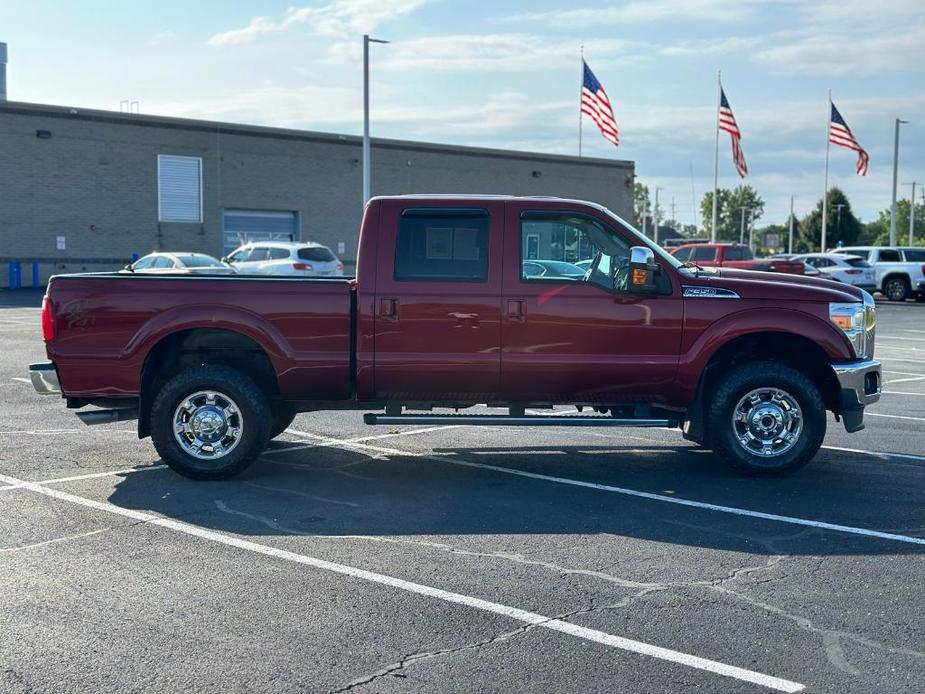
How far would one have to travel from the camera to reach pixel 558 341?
8273 millimetres

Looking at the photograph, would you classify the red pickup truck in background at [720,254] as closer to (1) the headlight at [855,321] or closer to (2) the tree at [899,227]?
(1) the headlight at [855,321]

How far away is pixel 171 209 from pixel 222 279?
36.7 meters

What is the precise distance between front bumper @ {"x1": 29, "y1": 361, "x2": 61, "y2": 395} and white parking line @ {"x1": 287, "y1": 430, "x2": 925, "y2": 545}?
252 cm

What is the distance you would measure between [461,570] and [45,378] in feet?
13.7

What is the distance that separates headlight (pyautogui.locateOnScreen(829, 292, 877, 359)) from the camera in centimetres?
840

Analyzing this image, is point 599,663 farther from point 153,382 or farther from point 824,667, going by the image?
point 153,382

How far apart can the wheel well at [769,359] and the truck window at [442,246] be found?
2.00 metres

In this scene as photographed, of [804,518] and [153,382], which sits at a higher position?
[153,382]

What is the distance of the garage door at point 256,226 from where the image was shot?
45125mm

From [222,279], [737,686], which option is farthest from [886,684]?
[222,279]

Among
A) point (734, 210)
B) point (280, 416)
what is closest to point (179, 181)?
point (280, 416)

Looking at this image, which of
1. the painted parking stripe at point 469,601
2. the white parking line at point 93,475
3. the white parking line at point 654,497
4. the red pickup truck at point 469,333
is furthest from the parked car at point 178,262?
the painted parking stripe at point 469,601

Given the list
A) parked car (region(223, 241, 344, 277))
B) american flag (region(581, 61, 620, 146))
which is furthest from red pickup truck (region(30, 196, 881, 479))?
american flag (region(581, 61, 620, 146))

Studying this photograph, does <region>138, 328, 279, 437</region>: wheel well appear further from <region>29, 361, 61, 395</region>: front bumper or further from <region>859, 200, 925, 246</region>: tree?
<region>859, 200, 925, 246</region>: tree
